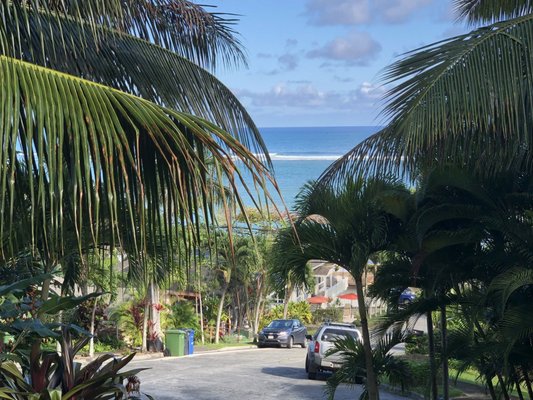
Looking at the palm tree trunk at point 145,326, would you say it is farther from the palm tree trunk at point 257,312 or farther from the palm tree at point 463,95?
the palm tree at point 463,95

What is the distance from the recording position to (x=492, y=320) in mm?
10484

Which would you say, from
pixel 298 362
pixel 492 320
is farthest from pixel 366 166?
pixel 298 362

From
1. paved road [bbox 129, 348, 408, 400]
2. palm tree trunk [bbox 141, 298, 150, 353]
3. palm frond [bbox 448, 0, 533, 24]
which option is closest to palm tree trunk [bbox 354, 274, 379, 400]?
palm frond [bbox 448, 0, 533, 24]

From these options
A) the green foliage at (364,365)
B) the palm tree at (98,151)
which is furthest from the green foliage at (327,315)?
the palm tree at (98,151)

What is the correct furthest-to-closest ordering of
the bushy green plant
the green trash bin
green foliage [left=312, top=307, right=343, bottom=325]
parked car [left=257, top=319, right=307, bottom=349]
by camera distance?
green foliage [left=312, top=307, right=343, bottom=325] → parked car [left=257, top=319, right=307, bottom=349] → the green trash bin → the bushy green plant

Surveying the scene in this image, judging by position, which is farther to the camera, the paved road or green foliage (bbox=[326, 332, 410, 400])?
the paved road

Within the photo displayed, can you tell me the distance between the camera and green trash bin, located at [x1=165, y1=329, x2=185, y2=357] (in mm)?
31016

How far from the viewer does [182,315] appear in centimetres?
3603

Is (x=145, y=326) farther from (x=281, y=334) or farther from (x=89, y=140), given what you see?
(x=89, y=140)

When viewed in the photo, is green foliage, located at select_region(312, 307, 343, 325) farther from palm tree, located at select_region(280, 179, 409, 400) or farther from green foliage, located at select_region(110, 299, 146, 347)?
palm tree, located at select_region(280, 179, 409, 400)

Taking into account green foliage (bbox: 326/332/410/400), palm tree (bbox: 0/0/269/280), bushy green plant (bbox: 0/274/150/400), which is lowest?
green foliage (bbox: 326/332/410/400)

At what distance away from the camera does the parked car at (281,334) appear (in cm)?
3856

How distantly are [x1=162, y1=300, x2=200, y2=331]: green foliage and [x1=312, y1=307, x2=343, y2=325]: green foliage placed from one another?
16183mm

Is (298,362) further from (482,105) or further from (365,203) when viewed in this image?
(482,105)
